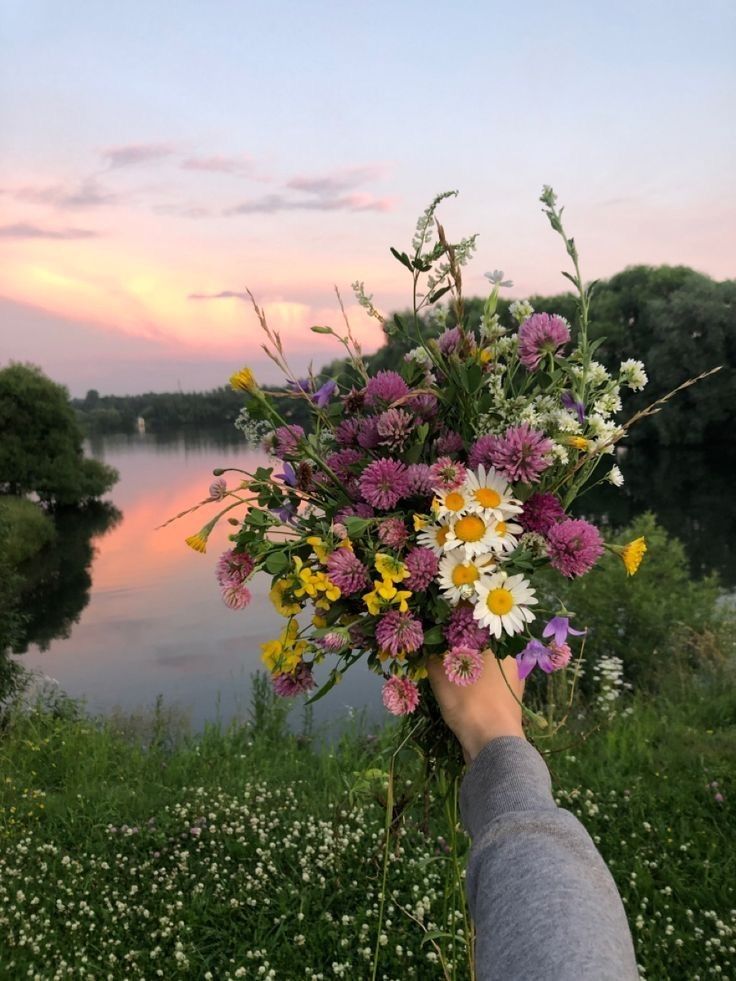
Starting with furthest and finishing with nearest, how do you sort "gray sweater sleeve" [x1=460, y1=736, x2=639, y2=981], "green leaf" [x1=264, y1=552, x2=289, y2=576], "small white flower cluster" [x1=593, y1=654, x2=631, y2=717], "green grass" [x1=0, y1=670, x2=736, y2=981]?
"small white flower cluster" [x1=593, y1=654, x2=631, y2=717], "green grass" [x1=0, y1=670, x2=736, y2=981], "green leaf" [x1=264, y1=552, x2=289, y2=576], "gray sweater sleeve" [x1=460, y1=736, x2=639, y2=981]

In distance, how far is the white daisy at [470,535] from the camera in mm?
1417

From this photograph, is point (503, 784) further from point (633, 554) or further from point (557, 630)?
point (633, 554)

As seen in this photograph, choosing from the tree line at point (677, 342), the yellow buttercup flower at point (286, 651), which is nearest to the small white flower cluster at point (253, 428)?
the yellow buttercup flower at point (286, 651)

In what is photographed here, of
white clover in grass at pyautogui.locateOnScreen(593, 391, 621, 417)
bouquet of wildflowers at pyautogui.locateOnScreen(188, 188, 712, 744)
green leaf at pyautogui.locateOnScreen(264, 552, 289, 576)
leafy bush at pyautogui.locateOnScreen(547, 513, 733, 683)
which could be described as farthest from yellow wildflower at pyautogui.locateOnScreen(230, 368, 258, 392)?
leafy bush at pyautogui.locateOnScreen(547, 513, 733, 683)

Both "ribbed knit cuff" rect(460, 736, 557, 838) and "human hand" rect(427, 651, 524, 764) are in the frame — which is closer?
"ribbed knit cuff" rect(460, 736, 557, 838)

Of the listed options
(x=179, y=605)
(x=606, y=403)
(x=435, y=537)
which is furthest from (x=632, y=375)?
(x=179, y=605)

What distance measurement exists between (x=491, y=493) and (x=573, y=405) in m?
0.34

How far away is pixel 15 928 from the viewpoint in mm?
3500

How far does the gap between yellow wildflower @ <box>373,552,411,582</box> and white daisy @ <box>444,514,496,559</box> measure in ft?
0.29

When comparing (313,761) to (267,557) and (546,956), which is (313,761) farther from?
(546,956)

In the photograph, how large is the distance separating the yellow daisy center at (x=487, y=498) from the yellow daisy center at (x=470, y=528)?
30 millimetres

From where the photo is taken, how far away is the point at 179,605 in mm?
19234

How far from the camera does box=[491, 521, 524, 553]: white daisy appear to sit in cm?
143

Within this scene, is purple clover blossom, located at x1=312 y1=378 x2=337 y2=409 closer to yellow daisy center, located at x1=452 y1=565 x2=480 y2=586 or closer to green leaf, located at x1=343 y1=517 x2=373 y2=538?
green leaf, located at x1=343 y1=517 x2=373 y2=538
